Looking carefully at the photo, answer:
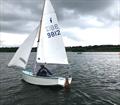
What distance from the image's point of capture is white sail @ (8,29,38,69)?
73.8 feet

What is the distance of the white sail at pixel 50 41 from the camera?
72.7 feet

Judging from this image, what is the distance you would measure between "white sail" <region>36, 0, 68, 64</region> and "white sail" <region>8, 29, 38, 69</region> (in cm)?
116

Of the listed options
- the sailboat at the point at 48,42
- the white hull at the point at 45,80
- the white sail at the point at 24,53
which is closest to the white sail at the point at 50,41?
the sailboat at the point at 48,42

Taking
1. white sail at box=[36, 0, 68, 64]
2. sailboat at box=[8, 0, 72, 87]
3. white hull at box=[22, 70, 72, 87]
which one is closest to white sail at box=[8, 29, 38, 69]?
sailboat at box=[8, 0, 72, 87]

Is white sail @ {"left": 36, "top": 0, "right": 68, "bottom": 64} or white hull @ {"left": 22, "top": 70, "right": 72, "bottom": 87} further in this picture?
white sail @ {"left": 36, "top": 0, "right": 68, "bottom": 64}

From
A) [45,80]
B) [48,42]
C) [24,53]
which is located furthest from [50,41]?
[45,80]

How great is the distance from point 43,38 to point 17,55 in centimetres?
349

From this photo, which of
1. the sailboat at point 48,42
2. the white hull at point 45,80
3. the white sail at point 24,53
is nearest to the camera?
the white hull at point 45,80

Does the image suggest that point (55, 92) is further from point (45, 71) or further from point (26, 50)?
point (26, 50)

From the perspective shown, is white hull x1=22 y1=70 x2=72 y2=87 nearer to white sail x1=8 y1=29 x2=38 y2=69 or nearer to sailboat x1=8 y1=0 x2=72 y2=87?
sailboat x1=8 y1=0 x2=72 y2=87

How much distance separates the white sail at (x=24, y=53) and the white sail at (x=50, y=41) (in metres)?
1.16

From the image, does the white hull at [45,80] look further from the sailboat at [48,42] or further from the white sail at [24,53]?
the white sail at [24,53]

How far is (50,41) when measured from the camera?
22.2 m

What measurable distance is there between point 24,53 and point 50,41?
3.20 metres
